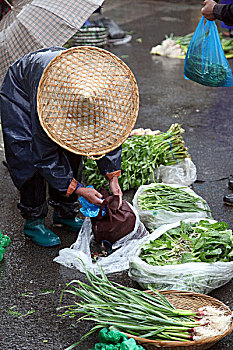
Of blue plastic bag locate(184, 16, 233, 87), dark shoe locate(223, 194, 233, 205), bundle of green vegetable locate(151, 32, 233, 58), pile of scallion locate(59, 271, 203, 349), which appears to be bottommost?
bundle of green vegetable locate(151, 32, 233, 58)

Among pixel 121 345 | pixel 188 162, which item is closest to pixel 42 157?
pixel 121 345

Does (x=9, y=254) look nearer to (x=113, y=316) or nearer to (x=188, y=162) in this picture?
(x=113, y=316)

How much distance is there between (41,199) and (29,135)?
554mm

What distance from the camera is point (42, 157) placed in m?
3.07

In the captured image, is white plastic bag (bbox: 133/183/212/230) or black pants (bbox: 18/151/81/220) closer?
black pants (bbox: 18/151/81/220)

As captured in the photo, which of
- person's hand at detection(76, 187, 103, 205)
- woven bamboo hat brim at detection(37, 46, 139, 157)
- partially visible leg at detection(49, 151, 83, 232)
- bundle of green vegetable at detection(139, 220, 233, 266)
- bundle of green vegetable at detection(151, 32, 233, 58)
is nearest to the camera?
woven bamboo hat brim at detection(37, 46, 139, 157)

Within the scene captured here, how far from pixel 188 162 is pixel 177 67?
4187mm

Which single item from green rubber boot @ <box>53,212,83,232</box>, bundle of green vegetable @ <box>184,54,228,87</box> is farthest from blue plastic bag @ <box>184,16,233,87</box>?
green rubber boot @ <box>53,212,83,232</box>

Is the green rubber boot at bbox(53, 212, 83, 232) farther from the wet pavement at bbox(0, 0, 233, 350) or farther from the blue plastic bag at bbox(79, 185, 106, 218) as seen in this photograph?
the blue plastic bag at bbox(79, 185, 106, 218)

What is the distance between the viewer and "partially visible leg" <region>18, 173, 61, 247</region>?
141 inches

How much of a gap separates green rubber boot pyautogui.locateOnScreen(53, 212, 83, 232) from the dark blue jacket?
56 centimetres

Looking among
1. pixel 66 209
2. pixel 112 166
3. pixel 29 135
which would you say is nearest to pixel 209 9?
pixel 112 166

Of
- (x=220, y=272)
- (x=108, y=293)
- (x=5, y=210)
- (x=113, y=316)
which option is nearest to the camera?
(x=113, y=316)

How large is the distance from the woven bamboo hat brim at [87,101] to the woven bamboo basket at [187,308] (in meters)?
0.96
